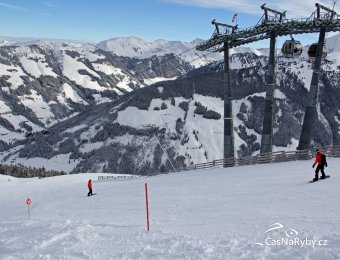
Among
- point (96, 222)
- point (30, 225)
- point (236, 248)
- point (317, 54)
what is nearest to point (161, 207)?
point (96, 222)

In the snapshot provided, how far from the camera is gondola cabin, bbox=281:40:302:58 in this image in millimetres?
34312

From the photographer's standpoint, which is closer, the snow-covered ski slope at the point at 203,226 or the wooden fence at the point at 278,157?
the snow-covered ski slope at the point at 203,226

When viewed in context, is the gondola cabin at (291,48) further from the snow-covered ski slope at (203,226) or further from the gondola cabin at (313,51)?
the snow-covered ski slope at (203,226)

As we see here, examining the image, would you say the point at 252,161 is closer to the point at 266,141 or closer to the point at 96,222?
the point at 266,141

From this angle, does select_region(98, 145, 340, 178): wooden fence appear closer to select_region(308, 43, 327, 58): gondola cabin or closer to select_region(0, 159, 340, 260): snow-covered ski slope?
select_region(308, 43, 327, 58): gondola cabin

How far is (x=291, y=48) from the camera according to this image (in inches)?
1351

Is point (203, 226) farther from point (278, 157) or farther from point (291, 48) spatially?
point (291, 48)

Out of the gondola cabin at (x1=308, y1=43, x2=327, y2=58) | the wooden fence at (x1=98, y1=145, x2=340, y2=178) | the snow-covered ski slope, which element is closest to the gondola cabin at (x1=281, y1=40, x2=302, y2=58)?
the gondola cabin at (x1=308, y1=43, x2=327, y2=58)

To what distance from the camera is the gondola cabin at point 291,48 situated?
34312mm

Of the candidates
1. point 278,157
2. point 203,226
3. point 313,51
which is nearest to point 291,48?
point 313,51

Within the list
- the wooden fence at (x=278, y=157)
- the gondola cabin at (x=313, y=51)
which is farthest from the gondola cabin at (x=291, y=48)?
the wooden fence at (x=278, y=157)

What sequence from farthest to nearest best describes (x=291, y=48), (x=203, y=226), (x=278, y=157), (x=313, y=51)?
(x=278, y=157) < (x=291, y=48) < (x=313, y=51) < (x=203, y=226)

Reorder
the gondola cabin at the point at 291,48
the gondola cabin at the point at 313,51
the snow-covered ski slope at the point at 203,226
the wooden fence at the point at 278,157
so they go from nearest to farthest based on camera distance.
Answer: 1. the snow-covered ski slope at the point at 203,226
2. the wooden fence at the point at 278,157
3. the gondola cabin at the point at 313,51
4. the gondola cabin at the point at 291,48

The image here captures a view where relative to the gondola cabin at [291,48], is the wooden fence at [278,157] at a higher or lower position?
lower
